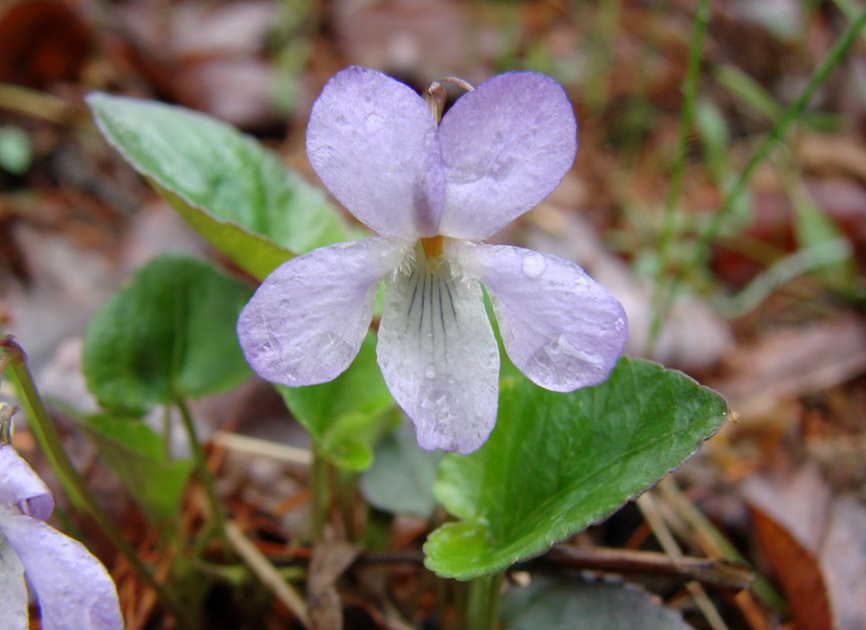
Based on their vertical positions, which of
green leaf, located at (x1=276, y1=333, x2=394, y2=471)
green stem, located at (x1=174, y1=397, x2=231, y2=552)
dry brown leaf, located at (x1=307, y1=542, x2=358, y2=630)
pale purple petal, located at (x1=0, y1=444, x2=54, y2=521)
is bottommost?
dry brown leaf, located at (x1=307, y1=542, x2=358, y2=630)

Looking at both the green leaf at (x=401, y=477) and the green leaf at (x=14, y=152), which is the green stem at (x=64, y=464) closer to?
the green leaf at (x=401, y=477)

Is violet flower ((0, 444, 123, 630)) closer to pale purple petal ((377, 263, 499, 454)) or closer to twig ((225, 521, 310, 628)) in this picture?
pale purple petal ((377, 263, 499, 454))

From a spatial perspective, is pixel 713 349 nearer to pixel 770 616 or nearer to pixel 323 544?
pixel 770 616

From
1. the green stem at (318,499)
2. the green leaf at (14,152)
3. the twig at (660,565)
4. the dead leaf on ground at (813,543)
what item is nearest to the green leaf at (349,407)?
the green stem at (318,499)

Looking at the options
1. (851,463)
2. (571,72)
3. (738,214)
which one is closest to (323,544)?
(851,463)

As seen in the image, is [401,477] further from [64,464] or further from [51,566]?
[51,566]

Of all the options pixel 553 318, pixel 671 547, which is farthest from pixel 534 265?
pixel 671 547

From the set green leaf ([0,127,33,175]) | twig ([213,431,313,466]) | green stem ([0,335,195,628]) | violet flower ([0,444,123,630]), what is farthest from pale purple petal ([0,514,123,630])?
green leaf ([0,127,33,175])
